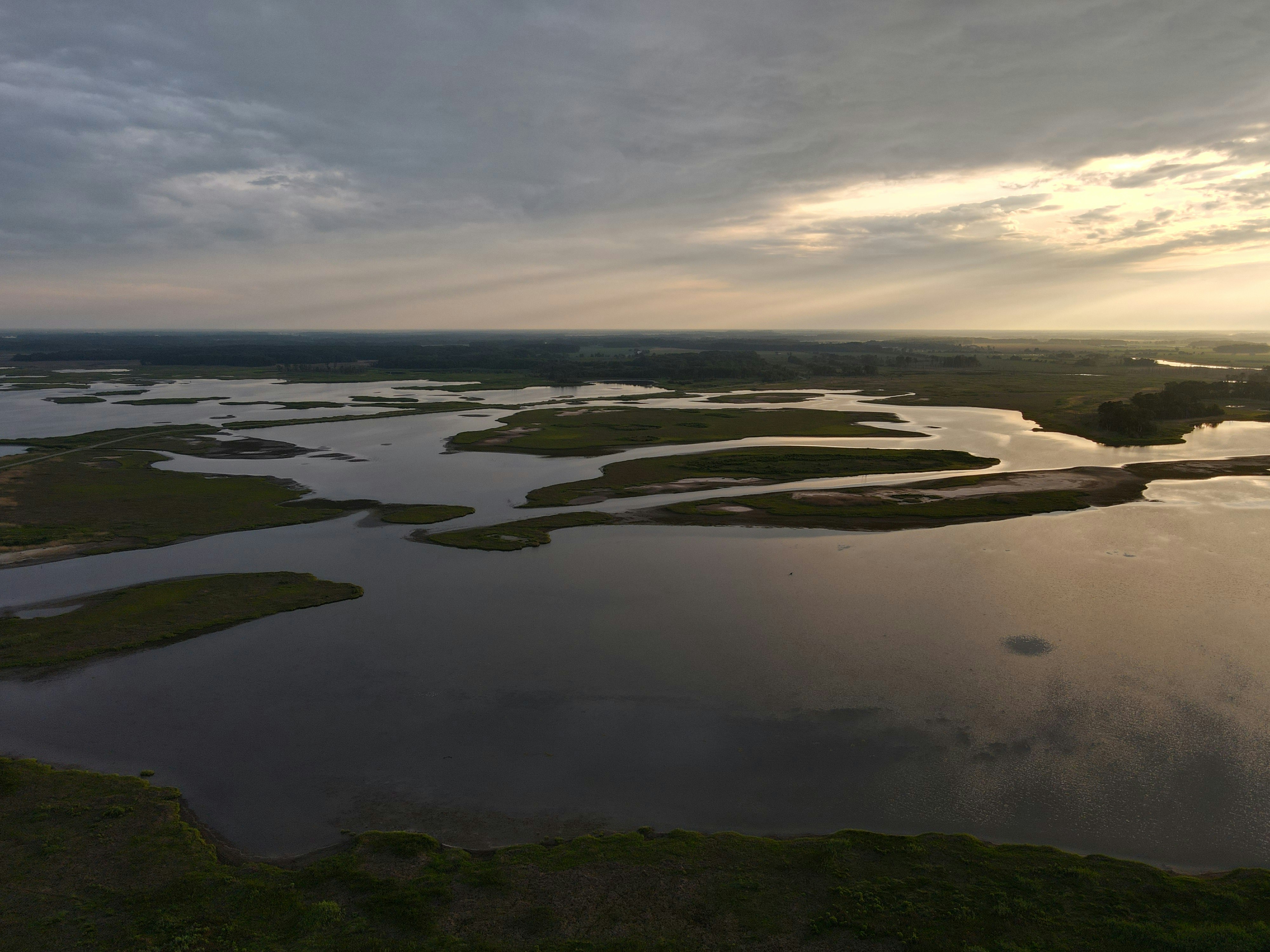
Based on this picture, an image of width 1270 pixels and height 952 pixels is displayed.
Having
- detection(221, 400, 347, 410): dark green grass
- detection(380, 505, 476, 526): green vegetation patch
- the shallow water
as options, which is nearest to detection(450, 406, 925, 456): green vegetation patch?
detection(380, 505, 476, 526): green vegetation patch

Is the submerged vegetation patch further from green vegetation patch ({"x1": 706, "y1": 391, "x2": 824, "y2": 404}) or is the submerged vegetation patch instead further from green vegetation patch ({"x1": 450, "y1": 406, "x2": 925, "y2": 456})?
green vegetation patch ({"x1": 706, "y1": 391, "x2": 824, "y2": 404})

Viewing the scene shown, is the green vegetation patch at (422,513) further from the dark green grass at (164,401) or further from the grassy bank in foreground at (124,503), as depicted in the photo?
the dark green grass at (164,401)

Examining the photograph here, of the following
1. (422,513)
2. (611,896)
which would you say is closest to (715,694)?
(611,896)

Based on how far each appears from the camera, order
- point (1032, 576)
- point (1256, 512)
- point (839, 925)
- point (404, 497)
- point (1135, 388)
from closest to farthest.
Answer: point (839, 925)
point (1032, 576)
point (1256, 512)
point (404, 497)
point (1135, 388)

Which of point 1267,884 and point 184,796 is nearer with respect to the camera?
point 1267,884

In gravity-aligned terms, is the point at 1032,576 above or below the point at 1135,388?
below

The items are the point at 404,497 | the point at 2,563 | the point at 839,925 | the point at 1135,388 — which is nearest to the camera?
the point at 839,925

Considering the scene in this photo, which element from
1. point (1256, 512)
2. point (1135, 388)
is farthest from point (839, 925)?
point (1135, 388)

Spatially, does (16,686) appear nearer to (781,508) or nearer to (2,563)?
(2,563)
